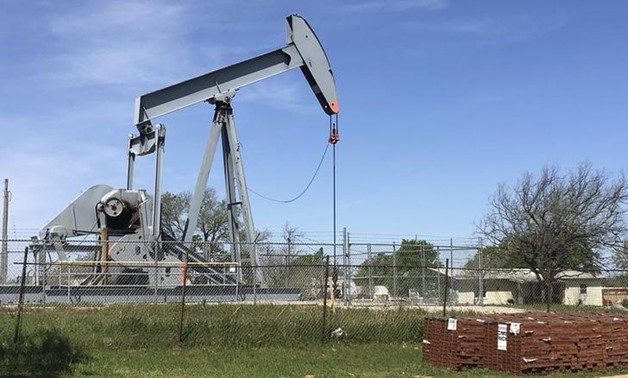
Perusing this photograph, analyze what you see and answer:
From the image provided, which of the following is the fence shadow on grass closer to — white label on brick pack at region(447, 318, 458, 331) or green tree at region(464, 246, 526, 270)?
white label on brick pack at region(447, 318, 458, 331)

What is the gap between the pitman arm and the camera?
23031 millimetres

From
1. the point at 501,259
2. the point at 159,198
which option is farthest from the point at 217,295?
the point at 501,259

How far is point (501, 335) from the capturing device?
10.9 metres

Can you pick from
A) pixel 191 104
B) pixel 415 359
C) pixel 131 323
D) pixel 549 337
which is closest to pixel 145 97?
pixel 191 104

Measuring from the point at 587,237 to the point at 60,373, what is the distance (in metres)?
35.4

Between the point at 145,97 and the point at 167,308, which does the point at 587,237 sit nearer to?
the point at 145,97

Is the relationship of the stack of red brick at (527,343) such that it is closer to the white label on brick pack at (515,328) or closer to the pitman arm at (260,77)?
the white label on brick pack at (515,328)

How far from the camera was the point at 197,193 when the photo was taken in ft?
79.1

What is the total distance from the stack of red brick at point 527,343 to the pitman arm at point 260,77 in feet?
46.5

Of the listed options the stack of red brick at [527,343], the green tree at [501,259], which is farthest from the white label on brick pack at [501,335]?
the green tree at [501,259]

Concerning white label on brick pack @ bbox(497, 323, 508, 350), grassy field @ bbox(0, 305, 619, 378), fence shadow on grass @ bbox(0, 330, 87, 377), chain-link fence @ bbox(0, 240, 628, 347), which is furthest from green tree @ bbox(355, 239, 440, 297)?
fence shadow on grass @ bbox(0, 330, 87, 377)

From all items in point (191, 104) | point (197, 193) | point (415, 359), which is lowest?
point (415, 359)

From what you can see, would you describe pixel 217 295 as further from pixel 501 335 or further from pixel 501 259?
pixel 501 259

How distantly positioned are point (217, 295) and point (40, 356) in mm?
11431
